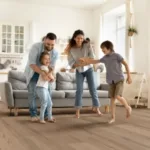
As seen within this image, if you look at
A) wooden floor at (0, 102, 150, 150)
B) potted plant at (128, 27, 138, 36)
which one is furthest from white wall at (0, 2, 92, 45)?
wooden floor at (0, 102, 150, 150)

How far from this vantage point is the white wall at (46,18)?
9.08m

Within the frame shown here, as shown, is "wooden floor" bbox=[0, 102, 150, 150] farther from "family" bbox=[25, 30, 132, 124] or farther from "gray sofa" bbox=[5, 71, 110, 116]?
"gray sofa" bbox=[5, 71, 110, 116]

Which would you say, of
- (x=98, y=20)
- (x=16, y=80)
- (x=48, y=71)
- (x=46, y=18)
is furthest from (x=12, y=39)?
(x=48, y=71)

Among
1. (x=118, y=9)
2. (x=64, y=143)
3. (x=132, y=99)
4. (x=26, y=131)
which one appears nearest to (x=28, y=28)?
(x=118, y=9)

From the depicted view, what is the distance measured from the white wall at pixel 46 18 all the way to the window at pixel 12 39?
0.24m

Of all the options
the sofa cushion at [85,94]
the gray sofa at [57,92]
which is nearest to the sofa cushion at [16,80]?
the gray sofa at [57,92]

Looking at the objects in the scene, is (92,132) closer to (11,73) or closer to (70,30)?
(11,73)

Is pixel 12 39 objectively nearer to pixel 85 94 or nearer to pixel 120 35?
pixel 120 35

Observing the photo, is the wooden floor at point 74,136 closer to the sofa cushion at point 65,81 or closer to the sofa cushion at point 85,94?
the sofa cushion at point 85,94

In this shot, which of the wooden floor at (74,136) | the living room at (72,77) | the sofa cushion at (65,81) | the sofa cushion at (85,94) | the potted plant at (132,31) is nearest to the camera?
the wooden floor at (74,136)

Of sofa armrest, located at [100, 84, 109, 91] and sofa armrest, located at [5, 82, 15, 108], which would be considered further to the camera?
sofa armrest, located at [100, 84, 109, 91]

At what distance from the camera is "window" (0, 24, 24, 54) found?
8.96 metres

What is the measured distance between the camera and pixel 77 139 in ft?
9.98

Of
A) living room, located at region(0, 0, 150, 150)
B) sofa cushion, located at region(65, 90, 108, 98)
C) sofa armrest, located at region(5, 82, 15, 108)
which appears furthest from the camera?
sofa cushion, located at region(65, 90, 108, 98)
